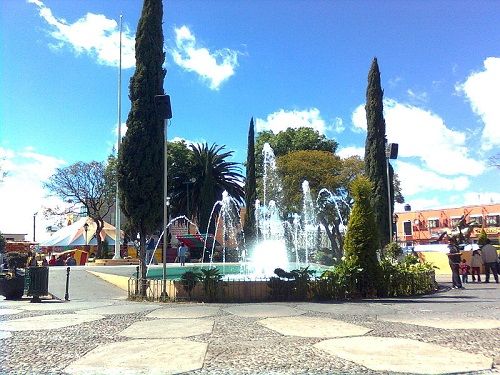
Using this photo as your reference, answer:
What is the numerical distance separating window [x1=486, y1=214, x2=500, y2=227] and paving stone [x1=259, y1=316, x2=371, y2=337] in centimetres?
5346

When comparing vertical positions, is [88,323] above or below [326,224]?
below

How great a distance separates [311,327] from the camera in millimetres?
7785

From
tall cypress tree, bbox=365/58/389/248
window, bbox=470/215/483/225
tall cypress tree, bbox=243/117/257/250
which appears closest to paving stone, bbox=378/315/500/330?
tall cypress tree, bbox=365/58/389/248

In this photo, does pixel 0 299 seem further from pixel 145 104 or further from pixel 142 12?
pixel 142 12

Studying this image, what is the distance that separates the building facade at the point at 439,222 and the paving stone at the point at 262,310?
42845 mm

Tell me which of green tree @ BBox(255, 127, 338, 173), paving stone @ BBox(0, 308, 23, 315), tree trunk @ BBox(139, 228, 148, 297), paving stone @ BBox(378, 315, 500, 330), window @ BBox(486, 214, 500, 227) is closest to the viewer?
paving stone @ BBox(378, 315, 500, 330)

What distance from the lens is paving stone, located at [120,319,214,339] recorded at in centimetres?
730

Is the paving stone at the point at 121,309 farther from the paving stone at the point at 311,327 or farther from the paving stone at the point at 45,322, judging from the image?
the paving stone at the point at 311,327

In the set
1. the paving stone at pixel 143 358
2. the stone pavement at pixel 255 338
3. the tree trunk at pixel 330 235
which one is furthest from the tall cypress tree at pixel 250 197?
the paving stone at pixel 143 358

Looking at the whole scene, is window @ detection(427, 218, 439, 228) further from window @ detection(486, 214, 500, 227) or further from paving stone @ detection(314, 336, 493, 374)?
paving stone @ detection(314, 336, 493, 374)

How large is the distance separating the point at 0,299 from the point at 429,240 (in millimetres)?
55489

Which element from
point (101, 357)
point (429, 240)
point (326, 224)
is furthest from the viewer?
point (429, 240)

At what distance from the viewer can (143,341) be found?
6836 millimetres

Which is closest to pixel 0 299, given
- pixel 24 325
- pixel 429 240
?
pixel 24 325
